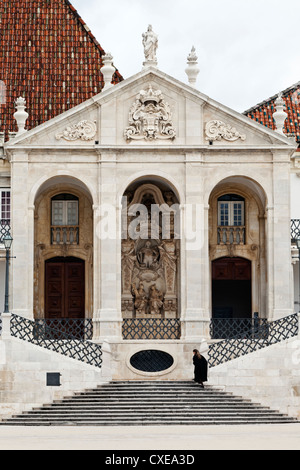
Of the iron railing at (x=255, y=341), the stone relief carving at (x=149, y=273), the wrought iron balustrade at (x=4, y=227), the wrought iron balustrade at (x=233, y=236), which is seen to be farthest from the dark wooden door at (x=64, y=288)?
the iron railing at (x=255, y=341)

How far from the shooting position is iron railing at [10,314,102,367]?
1428 inches

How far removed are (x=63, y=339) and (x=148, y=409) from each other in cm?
541

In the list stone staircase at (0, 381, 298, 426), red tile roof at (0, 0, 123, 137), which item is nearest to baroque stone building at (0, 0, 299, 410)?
stone staircase at (0, 381, 298, 426)

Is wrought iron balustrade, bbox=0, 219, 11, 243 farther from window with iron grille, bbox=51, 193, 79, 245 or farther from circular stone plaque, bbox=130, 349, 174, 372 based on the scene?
circular stone plaque, bbox=130, 349, 174, 372

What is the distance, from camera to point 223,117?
129 feet

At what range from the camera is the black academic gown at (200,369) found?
35.5m

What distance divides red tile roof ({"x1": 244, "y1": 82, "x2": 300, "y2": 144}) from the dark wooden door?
365 inches

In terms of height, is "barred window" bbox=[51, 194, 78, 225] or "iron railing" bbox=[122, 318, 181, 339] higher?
"barred window" bbox=[51, 194, 78, 225]

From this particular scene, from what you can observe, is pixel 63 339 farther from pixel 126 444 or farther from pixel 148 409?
pixel 126 444

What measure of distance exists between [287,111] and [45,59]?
31.1 feet

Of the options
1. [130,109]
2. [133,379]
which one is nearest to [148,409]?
[133,379]

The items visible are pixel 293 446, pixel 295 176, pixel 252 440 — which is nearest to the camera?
pixel 293 446

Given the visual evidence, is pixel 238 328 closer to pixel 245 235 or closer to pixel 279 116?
pixel 245 235
